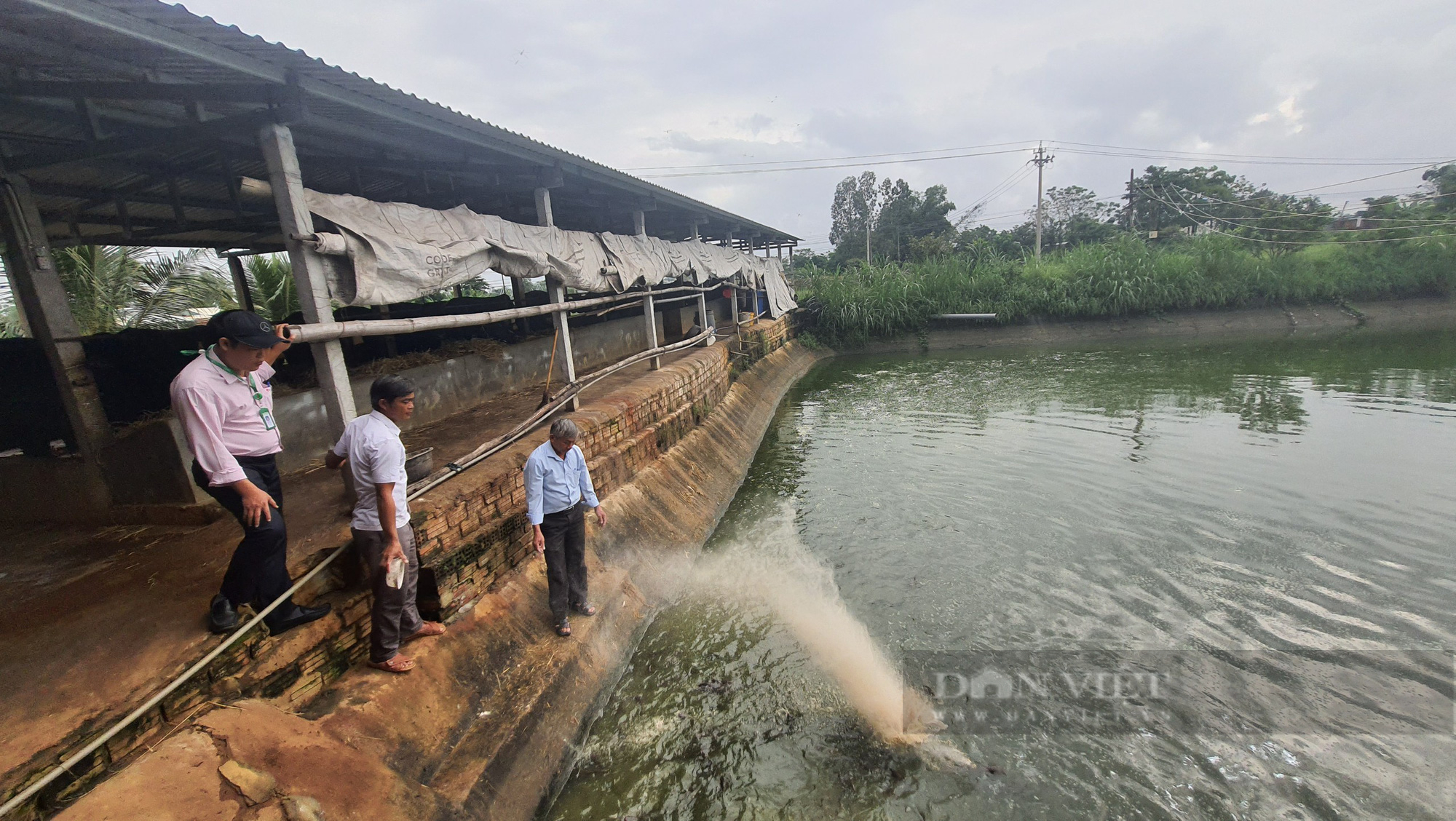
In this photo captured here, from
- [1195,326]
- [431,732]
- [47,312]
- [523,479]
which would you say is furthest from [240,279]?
[1195,326]

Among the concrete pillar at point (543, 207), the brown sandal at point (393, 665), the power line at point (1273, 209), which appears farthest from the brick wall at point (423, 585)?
the power line at point (1273, 209)

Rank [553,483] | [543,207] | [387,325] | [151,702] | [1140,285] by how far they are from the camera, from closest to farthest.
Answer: [151,702]
[387,325]
[553,483]
[543,207]
[1140,285]

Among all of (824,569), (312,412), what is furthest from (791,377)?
(312,412)

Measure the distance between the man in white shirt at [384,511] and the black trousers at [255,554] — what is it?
0.37 meters

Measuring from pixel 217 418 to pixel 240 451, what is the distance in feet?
0.73

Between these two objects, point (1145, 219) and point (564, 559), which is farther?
point (1145, 219)

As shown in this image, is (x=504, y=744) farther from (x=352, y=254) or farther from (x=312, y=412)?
(x=312, y=412)

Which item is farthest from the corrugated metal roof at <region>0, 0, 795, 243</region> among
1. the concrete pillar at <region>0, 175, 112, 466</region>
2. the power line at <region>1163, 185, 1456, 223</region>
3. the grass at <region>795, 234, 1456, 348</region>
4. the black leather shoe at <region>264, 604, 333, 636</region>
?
the power line at <region>1163, 185, 1456, 223</region>

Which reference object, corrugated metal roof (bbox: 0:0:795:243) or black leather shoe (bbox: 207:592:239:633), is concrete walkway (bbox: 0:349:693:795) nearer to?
black leather shoe (bbox: 207:592:239:633)

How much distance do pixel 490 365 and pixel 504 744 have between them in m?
5.20

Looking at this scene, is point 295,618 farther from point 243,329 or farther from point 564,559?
point 564,559

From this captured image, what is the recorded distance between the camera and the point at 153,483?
153 inches

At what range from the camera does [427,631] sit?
11.1ft

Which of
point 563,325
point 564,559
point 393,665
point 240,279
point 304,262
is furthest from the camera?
point 240,279
